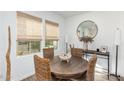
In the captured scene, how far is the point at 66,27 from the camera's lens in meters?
1.18

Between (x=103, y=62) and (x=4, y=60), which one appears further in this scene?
(x=103, y=62)

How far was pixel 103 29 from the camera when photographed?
1113 mm

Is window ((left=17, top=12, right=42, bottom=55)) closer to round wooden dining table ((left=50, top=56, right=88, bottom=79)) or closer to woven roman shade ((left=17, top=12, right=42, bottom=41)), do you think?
woven roman shade ((left=17, top=12, right=42, bottom=41))

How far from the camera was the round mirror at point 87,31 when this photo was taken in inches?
43.3

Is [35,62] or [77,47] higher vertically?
[77,47]

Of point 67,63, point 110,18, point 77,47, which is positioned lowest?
point 67,63

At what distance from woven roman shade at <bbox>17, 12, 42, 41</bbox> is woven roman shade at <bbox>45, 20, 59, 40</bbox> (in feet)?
0.31

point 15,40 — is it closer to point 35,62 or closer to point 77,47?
point 35,62

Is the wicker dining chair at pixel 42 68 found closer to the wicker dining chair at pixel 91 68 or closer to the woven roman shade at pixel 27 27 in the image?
the woven roman shade at pixel 27 27

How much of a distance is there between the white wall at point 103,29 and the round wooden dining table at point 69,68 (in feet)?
0.83

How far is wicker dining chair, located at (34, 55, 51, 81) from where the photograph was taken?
1124 mm

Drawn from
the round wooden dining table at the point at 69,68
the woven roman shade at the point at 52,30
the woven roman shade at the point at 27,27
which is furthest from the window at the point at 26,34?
the round wooden dining table at the point at 69,68
